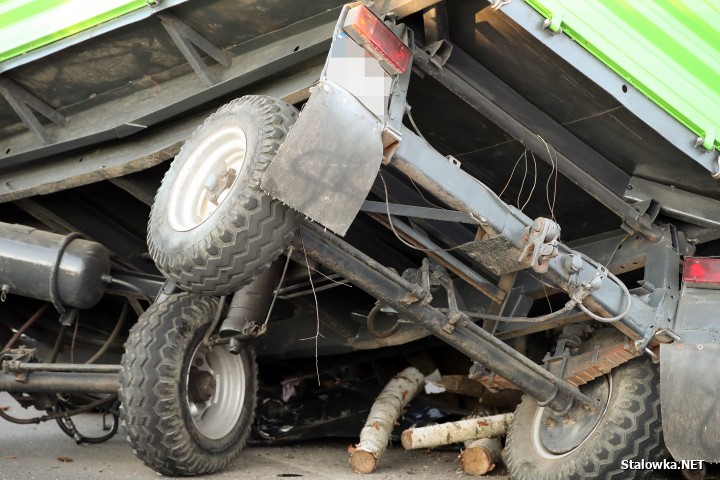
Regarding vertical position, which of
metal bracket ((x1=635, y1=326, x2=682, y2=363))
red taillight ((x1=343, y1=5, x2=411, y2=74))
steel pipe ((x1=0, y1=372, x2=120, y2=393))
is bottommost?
steel pipe ((x1=0, y1=372, x2=120, y2=393))

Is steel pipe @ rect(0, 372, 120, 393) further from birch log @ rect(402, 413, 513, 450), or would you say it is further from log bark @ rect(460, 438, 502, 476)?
log bark @ rect(460, 438, 502, 476)

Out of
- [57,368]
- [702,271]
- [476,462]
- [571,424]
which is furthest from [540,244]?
[57,368]

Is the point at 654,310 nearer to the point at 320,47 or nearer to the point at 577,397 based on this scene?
the point at 577,397

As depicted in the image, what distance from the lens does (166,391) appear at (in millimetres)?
5496

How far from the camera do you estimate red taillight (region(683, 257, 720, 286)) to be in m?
5.13

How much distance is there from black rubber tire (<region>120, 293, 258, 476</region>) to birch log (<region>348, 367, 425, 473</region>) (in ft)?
2.74

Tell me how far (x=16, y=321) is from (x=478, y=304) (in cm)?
337

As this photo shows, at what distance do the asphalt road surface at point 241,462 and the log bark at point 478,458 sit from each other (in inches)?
2.2

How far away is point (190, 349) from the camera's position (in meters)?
5.74

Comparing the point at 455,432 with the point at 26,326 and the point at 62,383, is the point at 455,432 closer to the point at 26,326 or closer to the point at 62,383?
the point at 62,383

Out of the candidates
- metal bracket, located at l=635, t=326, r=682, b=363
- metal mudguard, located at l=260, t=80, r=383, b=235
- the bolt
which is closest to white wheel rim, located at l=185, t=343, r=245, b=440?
metal mudguard, located at l=260, t=80, r=383, b=235

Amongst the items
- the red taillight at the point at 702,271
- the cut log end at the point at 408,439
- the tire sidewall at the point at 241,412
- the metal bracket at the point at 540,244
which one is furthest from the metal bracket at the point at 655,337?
the tire sidewall at the point at 241,412

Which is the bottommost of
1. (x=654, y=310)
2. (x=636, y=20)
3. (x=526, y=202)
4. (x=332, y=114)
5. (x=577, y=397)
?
(x=577, y=397)

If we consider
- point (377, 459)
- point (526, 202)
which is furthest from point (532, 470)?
point (526, 202)
